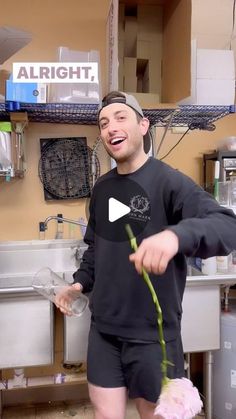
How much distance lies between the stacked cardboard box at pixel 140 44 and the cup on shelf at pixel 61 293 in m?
1.22

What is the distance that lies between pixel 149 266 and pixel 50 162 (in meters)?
1.52

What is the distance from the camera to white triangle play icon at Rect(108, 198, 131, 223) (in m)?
1.21

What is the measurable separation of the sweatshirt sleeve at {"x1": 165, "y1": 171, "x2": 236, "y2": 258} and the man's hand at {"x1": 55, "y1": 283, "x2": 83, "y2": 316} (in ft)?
1.69

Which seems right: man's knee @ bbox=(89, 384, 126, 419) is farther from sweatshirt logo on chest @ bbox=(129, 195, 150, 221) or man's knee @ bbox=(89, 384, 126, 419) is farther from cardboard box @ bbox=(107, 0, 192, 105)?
cardboard box @ bbox=(107, 0, 192, 105)

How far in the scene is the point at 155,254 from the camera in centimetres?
74

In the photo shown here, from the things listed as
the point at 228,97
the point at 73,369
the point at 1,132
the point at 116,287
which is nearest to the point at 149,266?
the point at 116,287

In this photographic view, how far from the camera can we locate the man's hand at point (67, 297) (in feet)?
4.29

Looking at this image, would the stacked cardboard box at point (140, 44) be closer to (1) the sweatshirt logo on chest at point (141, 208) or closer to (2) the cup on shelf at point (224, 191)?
(2) the cup on shelf at point (224, 191)

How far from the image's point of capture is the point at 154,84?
2170 millimetres

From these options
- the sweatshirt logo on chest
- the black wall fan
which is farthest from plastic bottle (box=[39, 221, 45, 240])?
the sweatshirt logo on chest

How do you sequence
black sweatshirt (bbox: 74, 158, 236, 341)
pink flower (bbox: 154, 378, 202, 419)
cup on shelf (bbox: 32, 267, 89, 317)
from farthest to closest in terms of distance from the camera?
cup on shelf (bbox: 32, 267, 89, 317) → black sweatshirt (bbox: 74, 158, 236, 341) → pink flower (bbox: 154, 378, 202, 419)

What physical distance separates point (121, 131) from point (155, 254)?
571mm

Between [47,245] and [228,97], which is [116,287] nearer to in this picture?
[47,245]

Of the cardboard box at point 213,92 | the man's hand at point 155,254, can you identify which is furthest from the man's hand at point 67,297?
the cardboard box at point 213,92
